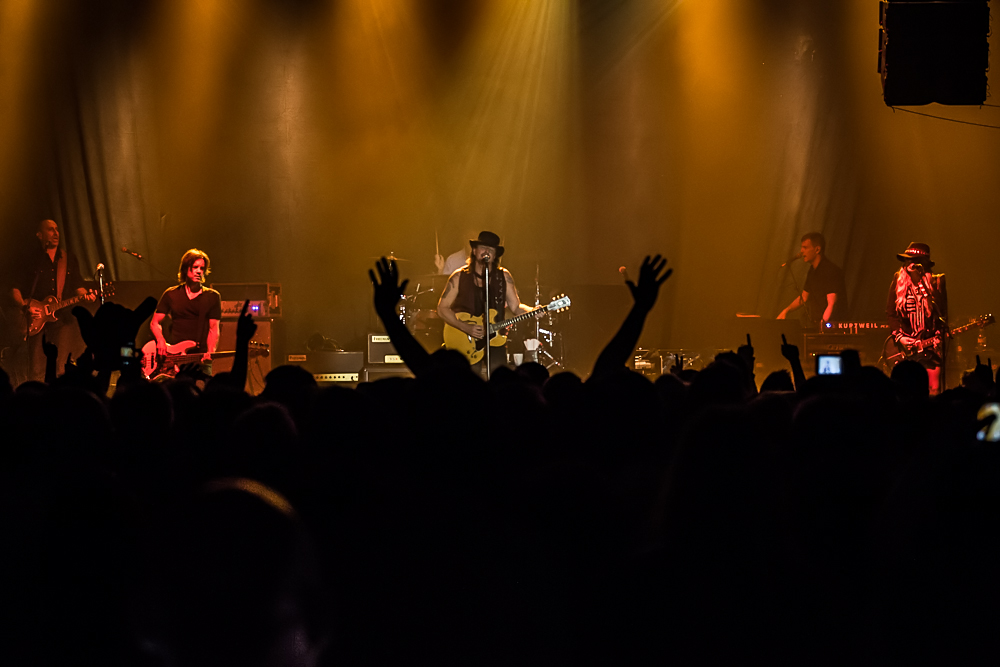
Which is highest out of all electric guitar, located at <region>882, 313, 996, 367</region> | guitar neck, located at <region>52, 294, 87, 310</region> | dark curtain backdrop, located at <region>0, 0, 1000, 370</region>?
dark curtain backdrop, located at <region>0, 0, 1000, 370</region>

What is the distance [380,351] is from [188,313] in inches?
111

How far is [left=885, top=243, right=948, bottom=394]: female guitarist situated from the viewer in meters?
8.29

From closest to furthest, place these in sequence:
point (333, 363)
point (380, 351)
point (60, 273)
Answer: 1. point (60, 273)
2. point (333, 363)
3. point (380, 351)

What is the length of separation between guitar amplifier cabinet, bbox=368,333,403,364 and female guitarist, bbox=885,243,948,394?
18.1 ft

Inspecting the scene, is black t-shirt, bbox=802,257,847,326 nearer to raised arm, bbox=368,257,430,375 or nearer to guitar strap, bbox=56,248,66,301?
raised arm, bbox=368,257,430,375

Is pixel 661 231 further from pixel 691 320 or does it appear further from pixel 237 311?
pixel 237 311

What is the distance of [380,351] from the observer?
33.0 ft

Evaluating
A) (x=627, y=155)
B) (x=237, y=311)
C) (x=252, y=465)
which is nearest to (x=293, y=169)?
(x=237, y=311)

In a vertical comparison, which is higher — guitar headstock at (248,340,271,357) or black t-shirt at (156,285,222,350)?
black t-shirt at (156,285,222,350)

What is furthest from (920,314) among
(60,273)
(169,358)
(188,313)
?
(60,273)

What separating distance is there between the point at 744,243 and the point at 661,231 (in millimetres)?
1178

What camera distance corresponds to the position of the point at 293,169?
11.6 m

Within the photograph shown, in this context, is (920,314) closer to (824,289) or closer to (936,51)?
(824,289)

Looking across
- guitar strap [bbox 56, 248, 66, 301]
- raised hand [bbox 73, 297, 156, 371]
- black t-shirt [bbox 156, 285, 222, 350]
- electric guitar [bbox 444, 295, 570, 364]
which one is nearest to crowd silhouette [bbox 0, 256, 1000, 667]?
raised hand [bbox 73, 297, 156, 371]
